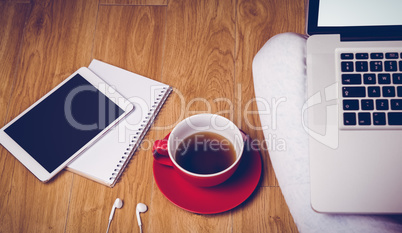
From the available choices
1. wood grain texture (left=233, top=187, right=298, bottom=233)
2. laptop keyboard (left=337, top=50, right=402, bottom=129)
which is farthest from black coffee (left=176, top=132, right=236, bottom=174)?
laptop keyboard (left=337, top=50, right=402, bottom=129)

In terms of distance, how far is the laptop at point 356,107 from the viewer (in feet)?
1.64

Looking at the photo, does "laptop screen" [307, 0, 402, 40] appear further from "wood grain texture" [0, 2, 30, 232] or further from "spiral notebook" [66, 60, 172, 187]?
"wood grain texture" [0, 2, 30, 232]

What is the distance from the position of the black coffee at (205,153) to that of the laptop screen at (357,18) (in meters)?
0.26

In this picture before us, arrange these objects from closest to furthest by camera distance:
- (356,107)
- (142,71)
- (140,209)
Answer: (356,107)
(140,209)
(142,71)

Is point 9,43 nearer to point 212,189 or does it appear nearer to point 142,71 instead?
point 142,71

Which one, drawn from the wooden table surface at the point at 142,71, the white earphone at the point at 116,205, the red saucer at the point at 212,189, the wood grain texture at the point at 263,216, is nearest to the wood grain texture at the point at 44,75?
the wooden table surface at the point at 142,71

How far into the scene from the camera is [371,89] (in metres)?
0.52

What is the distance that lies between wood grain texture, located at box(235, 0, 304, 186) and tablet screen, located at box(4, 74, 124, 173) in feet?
0.96

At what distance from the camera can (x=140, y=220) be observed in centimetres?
63

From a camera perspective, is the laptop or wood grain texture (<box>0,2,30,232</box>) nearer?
the laptop

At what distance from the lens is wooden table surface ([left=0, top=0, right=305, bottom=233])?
64 cm

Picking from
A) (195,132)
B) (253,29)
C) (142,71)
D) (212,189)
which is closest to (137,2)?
(142,71)

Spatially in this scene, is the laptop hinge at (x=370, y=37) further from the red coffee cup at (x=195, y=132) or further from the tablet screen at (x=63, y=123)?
the tablet screen at (x=63, y=123)

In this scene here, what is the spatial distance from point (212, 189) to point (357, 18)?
1.31ft
